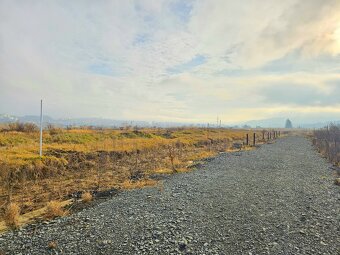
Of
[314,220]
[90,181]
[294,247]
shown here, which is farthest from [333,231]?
[90,181]

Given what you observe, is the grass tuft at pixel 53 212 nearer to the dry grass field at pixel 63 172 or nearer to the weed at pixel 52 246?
the dry grass field at pixel 63 172

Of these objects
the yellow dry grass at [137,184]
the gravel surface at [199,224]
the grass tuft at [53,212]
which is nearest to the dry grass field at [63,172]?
the yellow dry grass at [137,184]

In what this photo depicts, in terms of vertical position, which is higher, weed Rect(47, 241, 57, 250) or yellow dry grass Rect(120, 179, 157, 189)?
yellow dry grass Rect(120, 179, 157, 189)

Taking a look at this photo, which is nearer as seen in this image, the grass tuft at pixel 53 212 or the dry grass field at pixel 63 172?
the grass tuft at pixel 53 212

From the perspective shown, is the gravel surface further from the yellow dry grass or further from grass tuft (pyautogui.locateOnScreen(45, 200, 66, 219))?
the yellow dry grass

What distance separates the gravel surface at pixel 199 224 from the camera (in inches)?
333

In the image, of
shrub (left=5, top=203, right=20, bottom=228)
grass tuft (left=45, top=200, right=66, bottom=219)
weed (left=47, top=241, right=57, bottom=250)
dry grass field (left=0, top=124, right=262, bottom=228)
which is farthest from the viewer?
dry grass field (left=0, top=124, right=262, bottom=228)

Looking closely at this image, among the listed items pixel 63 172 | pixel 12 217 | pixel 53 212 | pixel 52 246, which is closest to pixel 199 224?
pixel 52 246

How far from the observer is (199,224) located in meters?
10.3

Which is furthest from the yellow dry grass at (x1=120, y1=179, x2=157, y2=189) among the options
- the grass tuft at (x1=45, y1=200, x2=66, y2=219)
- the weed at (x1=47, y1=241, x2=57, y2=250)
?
the weed at (x1=47, y1=241, x2=57, y2=250)

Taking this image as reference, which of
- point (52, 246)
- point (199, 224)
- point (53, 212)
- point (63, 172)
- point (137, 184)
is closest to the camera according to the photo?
point (52, 246)

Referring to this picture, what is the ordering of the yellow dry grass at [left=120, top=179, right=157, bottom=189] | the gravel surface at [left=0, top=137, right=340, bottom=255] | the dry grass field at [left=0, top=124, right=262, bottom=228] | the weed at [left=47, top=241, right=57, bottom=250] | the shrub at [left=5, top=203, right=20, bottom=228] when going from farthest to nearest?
the yellow dry grass at [left=120, top=179, right=157, bottom=189]
the dry grass field at [left=0, top=124, right=262, bottom=228]
the shrub at [left=5, top=203, right=20, bottom=228]
the gravel surface at [left=0, top=137, right=340, bottom=255]
the weed at [left=47, top=241, right=57, bottom=250]

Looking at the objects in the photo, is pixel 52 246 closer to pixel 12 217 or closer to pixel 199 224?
pixel 12 217

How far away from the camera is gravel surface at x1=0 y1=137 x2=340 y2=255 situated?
845 centimetres
